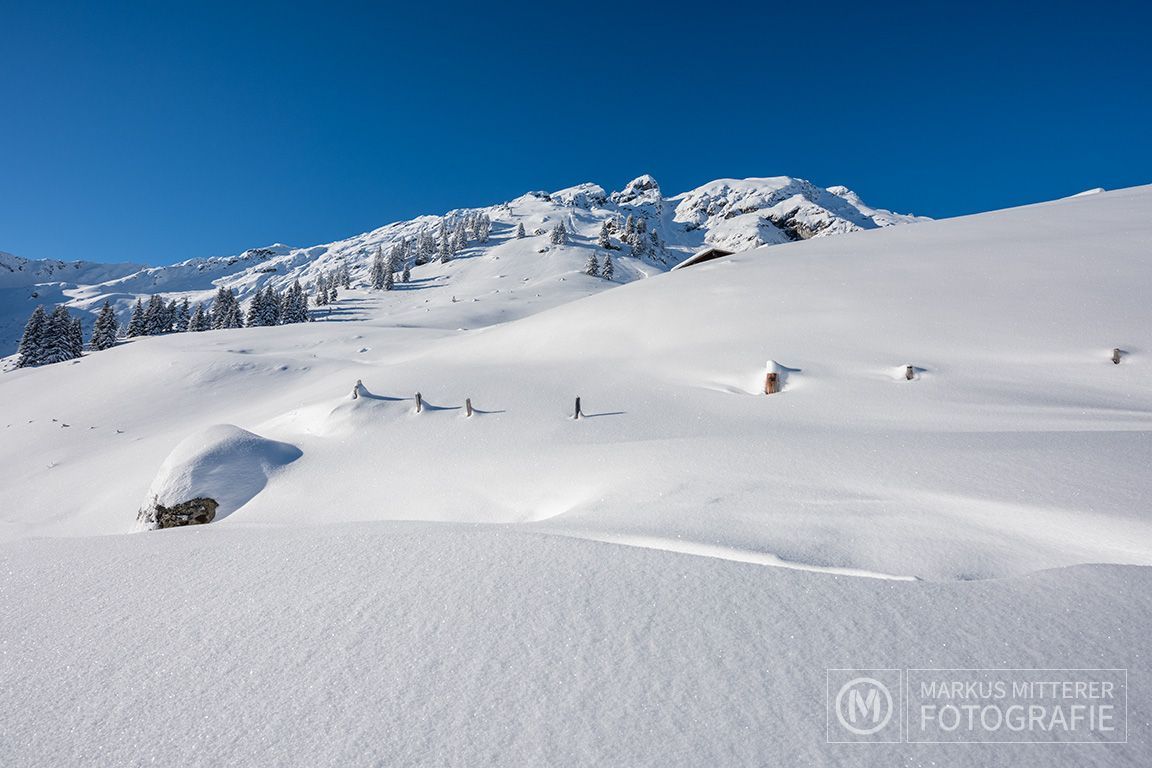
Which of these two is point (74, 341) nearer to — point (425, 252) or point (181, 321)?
point (181, 321)

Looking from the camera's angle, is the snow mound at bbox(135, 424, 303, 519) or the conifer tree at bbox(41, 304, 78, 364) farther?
the conifer tree at bbox(41, 304, 78, 364)

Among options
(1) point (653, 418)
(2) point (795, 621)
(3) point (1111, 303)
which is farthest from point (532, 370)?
(3) point (1111, 303)

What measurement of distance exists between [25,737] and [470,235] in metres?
130

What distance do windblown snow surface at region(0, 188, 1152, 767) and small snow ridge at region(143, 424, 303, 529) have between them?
0.30m

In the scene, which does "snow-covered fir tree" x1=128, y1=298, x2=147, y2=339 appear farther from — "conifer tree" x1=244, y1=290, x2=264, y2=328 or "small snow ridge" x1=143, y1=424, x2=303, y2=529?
"small snow ridge" x1=143, y1=424, x2=303, y2=529

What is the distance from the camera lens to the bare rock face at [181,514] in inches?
404

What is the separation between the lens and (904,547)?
13.2 ft

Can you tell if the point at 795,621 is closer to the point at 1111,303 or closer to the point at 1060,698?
the point at 1060,698

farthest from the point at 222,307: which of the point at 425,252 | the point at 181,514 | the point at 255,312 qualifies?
the point at 181,514

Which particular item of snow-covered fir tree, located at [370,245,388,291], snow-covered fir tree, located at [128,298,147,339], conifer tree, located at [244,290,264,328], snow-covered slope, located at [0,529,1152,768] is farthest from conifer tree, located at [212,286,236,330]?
snow-covered slope, located at [0,529,1152,768]

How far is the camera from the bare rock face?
10.3m

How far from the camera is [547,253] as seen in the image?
106 metres

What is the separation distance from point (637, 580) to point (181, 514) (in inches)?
453

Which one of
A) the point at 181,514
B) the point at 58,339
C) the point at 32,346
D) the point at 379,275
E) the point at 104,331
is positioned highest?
the point at 379,275
